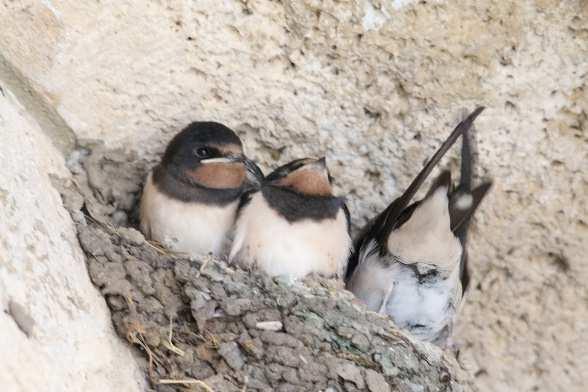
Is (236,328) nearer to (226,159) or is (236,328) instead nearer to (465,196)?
(226,159)

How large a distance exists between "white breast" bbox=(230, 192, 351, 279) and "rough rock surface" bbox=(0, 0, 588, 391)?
0.43 metres

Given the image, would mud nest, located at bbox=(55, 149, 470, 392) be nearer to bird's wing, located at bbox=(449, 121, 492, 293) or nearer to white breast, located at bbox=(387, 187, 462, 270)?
white breast, located at bbox=(387, 187, 462, 270)

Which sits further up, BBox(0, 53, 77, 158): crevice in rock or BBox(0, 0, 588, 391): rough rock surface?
BBox(0, 0, 588, 391): rough rock surface

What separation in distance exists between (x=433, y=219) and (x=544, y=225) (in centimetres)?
70

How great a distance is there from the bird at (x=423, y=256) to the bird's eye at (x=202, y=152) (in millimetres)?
637

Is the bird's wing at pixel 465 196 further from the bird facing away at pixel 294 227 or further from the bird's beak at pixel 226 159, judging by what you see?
the bird's beak at pixel 226 159

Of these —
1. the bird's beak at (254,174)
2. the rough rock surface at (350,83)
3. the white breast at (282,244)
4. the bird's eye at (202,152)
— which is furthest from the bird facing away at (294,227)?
the rough rock surface at (350,83)

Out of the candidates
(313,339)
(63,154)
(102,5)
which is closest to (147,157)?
(63,154)

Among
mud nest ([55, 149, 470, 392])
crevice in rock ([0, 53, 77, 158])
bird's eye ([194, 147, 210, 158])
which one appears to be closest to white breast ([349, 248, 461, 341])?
mud nest ([55, 149, 470, 392])

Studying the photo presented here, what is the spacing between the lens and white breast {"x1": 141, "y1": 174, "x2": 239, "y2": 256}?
12.7ft

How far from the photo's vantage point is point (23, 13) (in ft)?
12.1

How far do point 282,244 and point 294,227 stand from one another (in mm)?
69

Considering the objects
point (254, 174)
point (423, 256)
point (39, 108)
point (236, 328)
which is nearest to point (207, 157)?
point (254, 174)

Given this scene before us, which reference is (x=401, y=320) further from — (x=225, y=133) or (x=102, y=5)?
(x=102, y=5)
